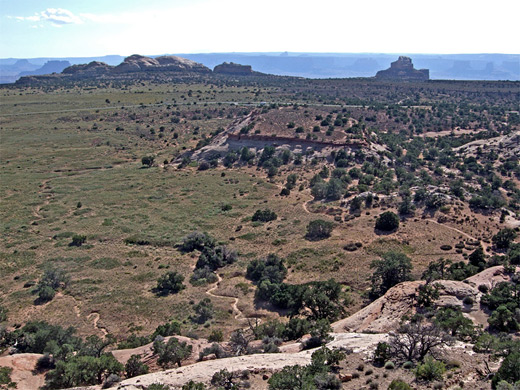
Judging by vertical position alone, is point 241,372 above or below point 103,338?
above

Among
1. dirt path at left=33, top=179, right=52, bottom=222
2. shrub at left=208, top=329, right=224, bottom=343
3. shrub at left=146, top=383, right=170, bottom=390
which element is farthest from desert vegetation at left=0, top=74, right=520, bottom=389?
shrub at left=146, top=383, right=170, bottom=390

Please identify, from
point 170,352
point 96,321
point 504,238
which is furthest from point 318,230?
point 170,352

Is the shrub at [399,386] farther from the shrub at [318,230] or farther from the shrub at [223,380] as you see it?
the shrub at [318,230]

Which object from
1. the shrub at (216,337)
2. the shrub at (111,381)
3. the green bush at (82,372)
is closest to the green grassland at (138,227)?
the shrub at (216,337)

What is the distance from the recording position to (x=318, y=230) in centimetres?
3944

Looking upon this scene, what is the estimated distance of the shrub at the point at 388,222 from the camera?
1512 inches

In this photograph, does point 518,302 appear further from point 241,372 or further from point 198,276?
point 198,276

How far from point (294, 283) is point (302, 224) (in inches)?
479

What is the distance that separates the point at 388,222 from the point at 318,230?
6.63m

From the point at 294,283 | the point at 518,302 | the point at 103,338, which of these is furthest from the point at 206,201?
the point at 518,302

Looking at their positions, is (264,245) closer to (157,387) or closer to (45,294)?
(45,294)

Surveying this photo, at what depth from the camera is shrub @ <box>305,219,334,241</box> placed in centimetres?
3900

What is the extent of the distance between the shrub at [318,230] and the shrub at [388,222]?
4.72 meters

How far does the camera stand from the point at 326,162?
211ft
